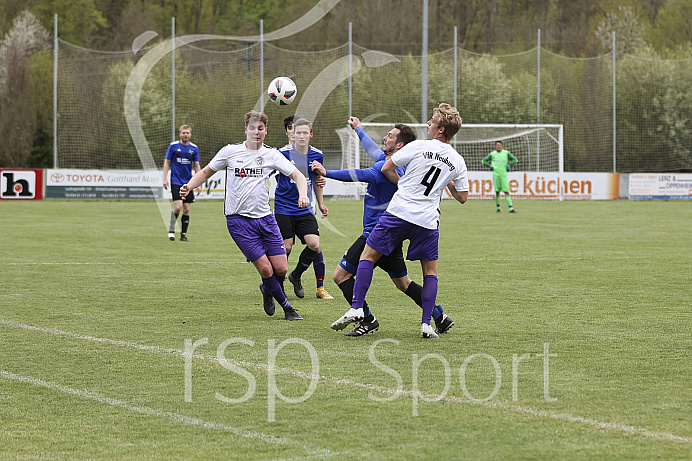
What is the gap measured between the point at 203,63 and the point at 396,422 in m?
40.2

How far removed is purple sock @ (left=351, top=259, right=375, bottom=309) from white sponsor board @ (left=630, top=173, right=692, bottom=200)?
31775mm

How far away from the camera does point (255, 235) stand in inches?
336

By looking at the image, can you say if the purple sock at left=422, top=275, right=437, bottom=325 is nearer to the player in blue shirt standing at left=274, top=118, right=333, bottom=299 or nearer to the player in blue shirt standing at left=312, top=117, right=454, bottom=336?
the player in blue shirt standing at left=312, top=117, right=454, bottom=336

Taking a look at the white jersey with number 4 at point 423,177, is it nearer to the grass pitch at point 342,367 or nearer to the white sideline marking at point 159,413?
the grass pitch at point 342,367

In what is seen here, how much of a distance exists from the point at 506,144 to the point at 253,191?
102ft

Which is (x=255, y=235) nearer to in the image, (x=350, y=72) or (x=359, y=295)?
(x=359, y=295)

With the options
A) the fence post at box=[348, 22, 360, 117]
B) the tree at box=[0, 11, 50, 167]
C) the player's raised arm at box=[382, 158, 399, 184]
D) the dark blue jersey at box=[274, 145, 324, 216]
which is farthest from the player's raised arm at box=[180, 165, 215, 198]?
the tree at box=[0, 11, 50, 167]

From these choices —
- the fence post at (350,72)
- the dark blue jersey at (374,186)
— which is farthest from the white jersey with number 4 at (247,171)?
the fence post at (350,72)

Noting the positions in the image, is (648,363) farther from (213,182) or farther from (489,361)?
(213,182)

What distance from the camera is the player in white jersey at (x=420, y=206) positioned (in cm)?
731

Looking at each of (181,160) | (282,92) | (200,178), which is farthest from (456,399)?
(181,160)

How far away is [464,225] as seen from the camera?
21547mm

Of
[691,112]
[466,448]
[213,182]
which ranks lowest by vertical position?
[466,448]

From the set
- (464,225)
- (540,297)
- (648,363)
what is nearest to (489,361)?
(648,363)
